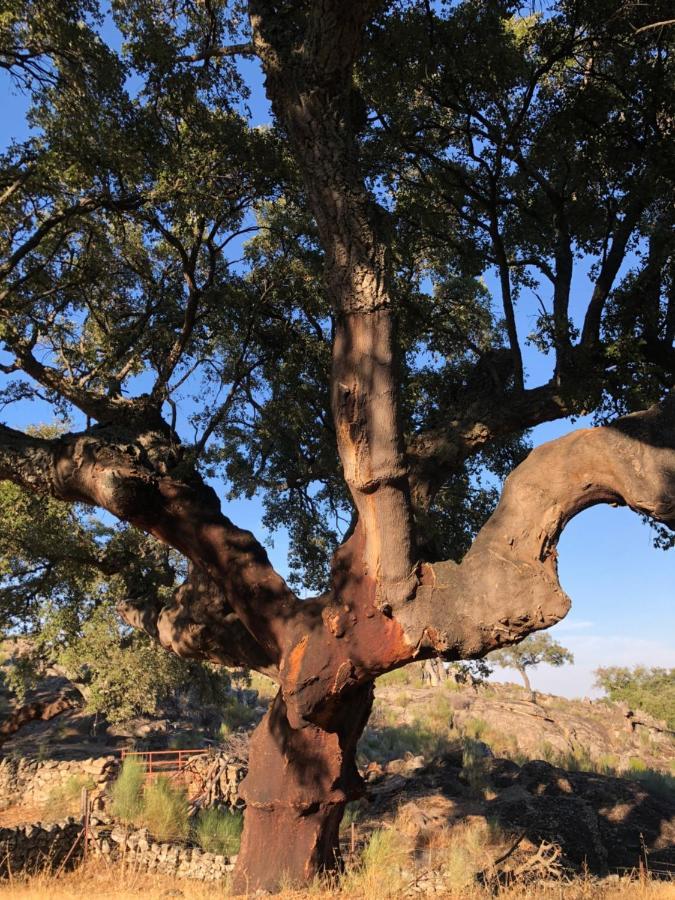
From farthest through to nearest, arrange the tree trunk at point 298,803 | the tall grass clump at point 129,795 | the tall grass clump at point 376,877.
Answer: the tall grass clump at point 129,795, the tree trunk at point 298,803, the tall grass clump at point 376,877

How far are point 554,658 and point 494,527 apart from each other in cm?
4645

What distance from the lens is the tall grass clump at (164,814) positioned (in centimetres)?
1359

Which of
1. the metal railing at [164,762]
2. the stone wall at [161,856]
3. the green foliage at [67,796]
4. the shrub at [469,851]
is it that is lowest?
the stone wall at [161,856]

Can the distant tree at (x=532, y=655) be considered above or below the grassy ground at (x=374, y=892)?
above

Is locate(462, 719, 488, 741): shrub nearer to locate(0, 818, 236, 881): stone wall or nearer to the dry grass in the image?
locate(0, 818, 236, 881): stone wall

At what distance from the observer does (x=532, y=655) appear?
161ft

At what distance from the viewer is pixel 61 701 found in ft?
54.2

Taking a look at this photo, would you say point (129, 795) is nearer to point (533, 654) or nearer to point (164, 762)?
point (164, 762)

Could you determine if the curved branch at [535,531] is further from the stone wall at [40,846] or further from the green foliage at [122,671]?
the green foliage at [122,671]

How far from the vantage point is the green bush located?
1291cm

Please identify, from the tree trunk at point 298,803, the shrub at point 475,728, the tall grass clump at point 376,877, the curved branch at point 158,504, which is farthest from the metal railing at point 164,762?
the shrub at point 475,728

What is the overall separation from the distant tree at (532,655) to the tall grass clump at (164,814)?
36.9 meters

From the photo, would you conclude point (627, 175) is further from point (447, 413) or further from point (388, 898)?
point (388, 898)

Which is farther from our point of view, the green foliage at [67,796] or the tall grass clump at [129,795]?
the green foliage at [67,796]
